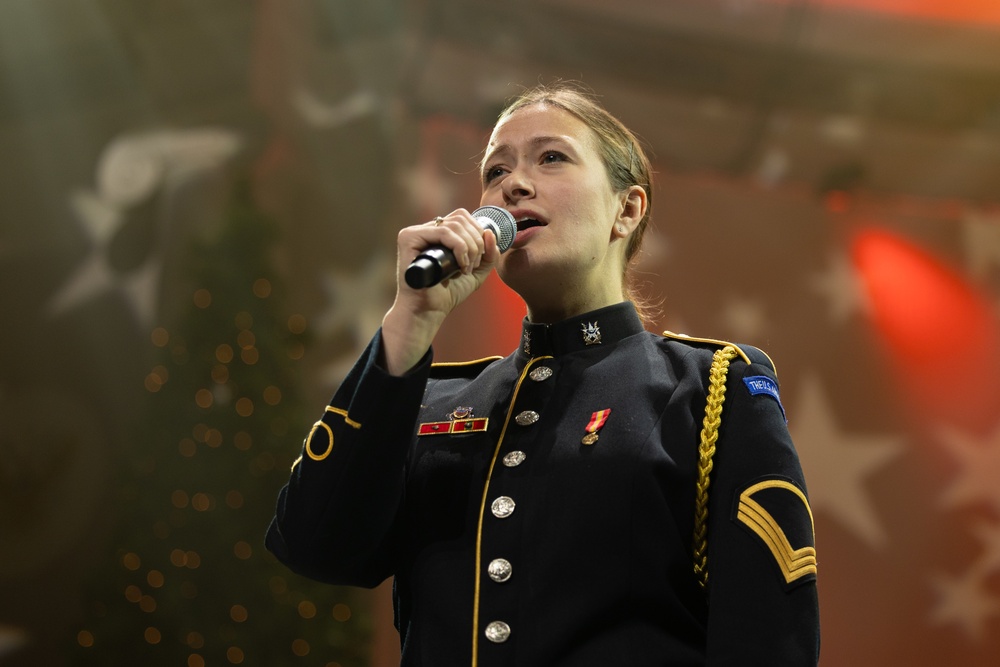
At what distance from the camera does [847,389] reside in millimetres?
3883

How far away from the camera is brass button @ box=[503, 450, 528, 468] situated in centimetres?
114

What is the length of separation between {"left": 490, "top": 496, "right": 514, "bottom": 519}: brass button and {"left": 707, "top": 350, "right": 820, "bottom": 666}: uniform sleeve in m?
0.23

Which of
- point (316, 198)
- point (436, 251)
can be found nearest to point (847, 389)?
point (316, 198)

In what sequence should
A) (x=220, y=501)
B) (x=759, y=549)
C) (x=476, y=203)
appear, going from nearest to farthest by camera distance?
(x=759, y=549) < (x=220, y=501) < (x=476, y=203)

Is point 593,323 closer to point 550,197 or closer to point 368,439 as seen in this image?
point 550,197

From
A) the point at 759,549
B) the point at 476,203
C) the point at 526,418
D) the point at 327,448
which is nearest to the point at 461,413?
the point at 526,418

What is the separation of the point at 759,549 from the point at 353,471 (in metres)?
0.47

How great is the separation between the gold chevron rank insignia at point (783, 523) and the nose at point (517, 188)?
50 centimetres

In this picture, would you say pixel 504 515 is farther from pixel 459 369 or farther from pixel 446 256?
pixel 459 369

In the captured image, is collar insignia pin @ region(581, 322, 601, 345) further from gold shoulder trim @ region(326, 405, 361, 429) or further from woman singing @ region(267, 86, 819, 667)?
gold shoulder trim @ region(326, 405, 361, 429)

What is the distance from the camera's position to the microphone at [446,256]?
1.05 m

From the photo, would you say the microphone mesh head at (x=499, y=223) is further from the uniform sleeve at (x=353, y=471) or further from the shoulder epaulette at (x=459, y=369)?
the shoulder epaulette at (x=459, y=369)

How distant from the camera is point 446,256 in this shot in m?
1.09

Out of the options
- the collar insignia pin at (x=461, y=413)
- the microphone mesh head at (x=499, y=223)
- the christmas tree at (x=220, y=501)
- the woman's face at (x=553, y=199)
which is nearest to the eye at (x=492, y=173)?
the woman's face at (x=553, y=199)
